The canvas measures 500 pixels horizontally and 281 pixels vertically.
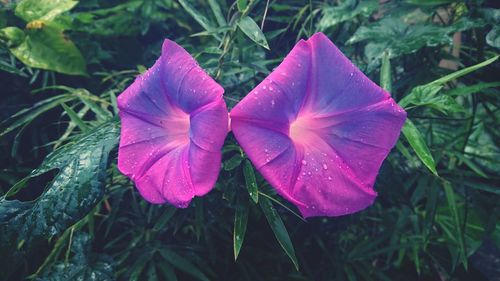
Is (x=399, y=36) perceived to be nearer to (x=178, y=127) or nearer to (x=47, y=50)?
(x=178, y=127)

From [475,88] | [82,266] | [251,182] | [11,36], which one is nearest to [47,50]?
[11,36]

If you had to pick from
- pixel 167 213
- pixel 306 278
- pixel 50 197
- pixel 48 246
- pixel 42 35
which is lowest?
pixel 306 278

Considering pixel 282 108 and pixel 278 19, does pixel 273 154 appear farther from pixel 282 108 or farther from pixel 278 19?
pixel 278 19

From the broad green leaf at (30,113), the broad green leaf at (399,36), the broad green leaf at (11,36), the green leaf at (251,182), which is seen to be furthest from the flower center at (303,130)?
the broad green leaf at (11,36)

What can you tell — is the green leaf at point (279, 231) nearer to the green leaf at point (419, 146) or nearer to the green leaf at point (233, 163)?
the green leaf at point (233, 163)

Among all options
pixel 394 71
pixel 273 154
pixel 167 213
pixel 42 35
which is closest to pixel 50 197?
pixel 167 213

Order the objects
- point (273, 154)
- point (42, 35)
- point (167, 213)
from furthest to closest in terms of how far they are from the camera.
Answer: point (42, 35)
point (167, 213)
point (273, 154)
